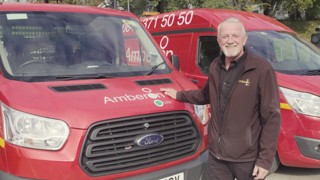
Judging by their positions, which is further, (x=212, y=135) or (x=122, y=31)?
(x=122, y=31)

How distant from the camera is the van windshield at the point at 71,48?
12.1 ft

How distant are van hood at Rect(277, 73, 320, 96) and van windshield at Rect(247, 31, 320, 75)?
227 millimetres

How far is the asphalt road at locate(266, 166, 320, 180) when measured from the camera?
5.05m

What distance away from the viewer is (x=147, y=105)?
132 inches

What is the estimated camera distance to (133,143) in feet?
10.3

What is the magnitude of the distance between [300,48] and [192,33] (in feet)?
5.49

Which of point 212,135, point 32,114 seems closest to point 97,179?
point 32,114

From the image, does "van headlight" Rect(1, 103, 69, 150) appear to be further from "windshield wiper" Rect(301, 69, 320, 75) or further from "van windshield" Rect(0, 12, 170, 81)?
"windshield wiper" Rect(301, 69, 320, 75)

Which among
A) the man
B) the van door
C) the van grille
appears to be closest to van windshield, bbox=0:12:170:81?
the van grille

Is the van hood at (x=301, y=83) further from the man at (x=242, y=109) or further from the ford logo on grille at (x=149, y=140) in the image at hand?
the ford logo on grille at (x=149, y=140)

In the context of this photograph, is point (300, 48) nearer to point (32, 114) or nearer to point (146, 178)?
point (146, 178)

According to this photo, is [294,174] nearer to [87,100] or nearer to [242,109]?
[242,109]

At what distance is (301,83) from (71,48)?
2.74 m

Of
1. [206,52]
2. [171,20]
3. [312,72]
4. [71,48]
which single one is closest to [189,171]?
[71,48]
